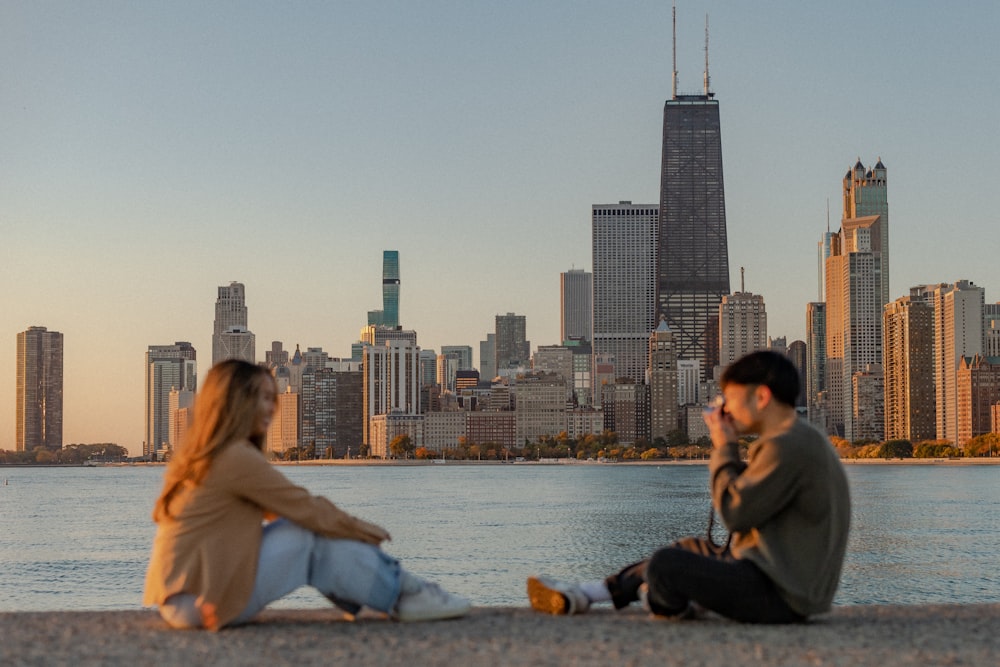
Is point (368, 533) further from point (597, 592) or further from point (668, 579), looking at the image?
point (668, 579)

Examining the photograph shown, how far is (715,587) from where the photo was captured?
24.6 ft

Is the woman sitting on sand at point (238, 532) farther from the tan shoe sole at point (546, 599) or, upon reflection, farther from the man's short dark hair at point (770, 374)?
the man's short dark hair at point (770, 374)

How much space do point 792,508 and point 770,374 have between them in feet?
2.59

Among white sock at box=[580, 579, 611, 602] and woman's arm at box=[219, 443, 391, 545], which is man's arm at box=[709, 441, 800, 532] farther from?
woman's arm at box=[219, 443, 391, 545]

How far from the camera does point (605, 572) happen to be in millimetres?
36719

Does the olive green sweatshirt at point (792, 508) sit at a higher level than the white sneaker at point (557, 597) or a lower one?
higher

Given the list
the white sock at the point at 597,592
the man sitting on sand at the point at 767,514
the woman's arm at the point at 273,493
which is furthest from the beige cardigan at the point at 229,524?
the man sitting on sand at the point at 767,514

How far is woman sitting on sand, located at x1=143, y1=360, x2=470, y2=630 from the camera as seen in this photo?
742 cm

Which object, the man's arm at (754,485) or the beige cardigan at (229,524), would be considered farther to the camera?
the beige cardigan at (229,524)

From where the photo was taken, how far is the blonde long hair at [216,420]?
7.45 meters

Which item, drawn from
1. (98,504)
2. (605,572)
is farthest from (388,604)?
(98,504)

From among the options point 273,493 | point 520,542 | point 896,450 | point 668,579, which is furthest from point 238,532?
point 896,450

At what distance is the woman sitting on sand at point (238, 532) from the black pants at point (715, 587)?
1.61 m

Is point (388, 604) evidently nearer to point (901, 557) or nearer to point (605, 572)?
point (605, 572)
